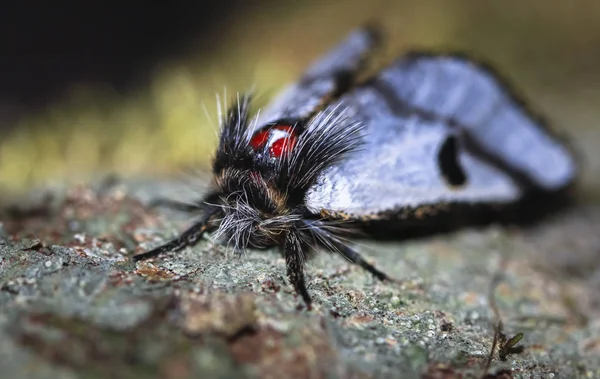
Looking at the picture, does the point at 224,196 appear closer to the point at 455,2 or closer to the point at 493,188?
the point at 493,188

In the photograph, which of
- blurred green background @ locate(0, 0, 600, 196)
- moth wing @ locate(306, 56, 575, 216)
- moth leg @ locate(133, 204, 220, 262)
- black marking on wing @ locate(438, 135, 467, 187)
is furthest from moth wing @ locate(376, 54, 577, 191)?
moth leg @ locate(133, 204, 220, 262)

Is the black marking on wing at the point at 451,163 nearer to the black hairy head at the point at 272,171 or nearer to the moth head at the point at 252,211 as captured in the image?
the black hairy head at the point at 272,171

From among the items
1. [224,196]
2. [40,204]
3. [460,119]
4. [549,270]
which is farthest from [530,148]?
[40,204]

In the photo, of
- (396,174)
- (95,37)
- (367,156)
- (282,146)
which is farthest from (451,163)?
(95,37)

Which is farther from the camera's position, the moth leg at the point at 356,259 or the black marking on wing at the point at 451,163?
the black marking on wing at the point at 451,163

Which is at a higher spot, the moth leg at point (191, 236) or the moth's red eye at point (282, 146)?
the moth's red eye at point (282, 146)

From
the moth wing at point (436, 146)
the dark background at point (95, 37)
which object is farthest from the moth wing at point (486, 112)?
the dark background at point (95, 37)
